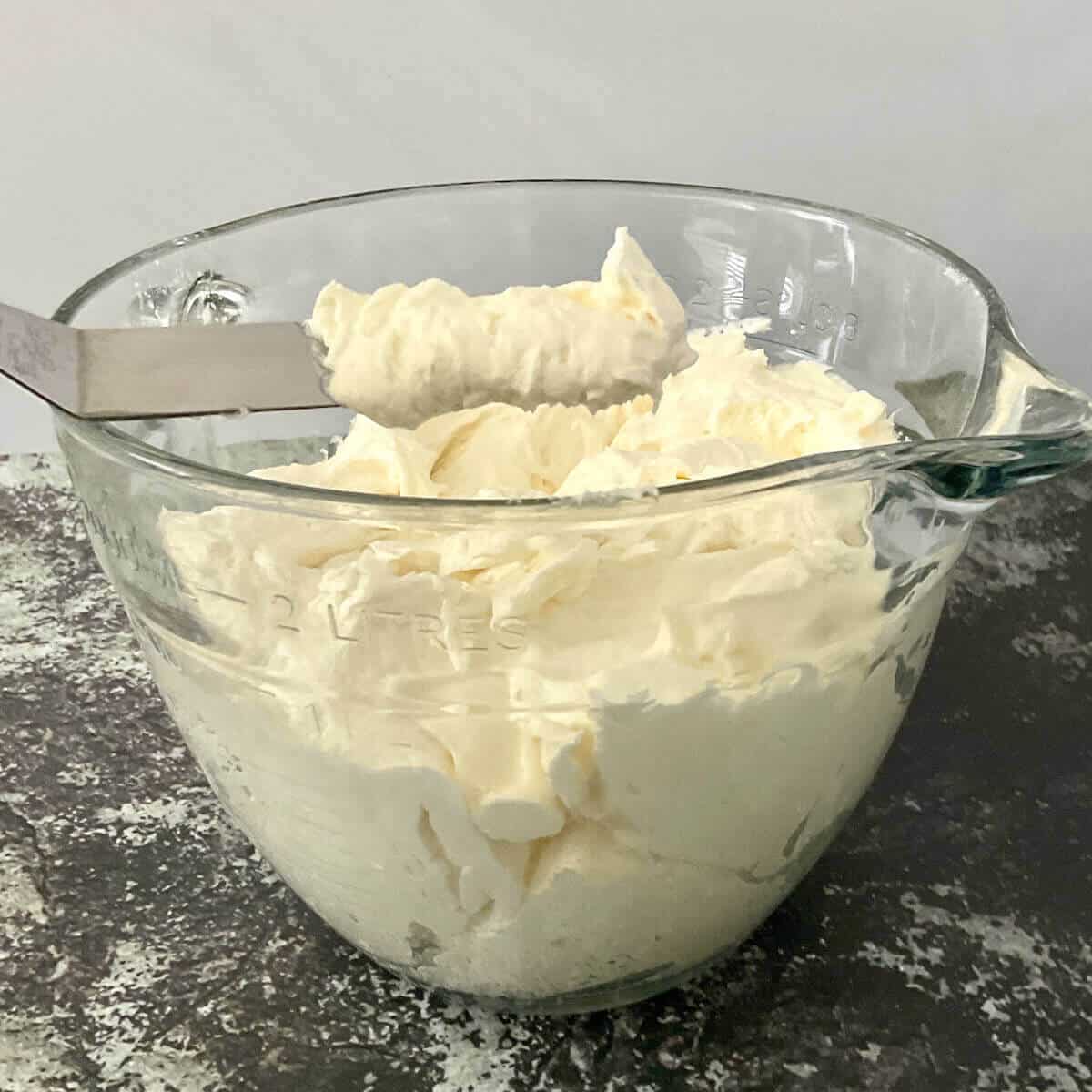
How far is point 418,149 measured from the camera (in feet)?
4.16

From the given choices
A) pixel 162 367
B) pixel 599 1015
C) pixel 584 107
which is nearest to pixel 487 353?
pixel 162 367

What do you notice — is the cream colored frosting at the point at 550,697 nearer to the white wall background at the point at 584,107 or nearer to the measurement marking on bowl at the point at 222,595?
the measurement marking on bowl at the point at 222,595

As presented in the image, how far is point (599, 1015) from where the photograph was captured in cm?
62

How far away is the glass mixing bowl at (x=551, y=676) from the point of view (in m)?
0.46

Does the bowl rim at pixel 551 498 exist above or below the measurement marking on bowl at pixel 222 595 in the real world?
above

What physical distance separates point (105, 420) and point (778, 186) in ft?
2.86

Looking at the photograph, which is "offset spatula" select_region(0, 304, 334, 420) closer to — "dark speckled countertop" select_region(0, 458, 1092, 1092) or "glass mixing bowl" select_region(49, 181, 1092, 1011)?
"glass mixing bowl" select_region(49, 181, 1092, 1011)

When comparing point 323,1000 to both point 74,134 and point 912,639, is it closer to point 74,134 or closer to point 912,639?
point 912,639

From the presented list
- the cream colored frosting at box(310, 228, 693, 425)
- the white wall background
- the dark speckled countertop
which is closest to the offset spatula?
the cream colored frosting at box(310, 228, 693, 425)

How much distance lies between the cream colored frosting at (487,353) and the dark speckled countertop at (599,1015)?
0.95 ft

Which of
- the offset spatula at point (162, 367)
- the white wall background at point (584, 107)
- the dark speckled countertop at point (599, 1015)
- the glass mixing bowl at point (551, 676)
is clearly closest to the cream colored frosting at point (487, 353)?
the offset spatula at point (162, 367)

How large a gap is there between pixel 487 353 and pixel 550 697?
21 cm

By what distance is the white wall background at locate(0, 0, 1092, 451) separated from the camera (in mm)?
1184

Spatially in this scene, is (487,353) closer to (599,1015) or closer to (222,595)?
(222,595)
